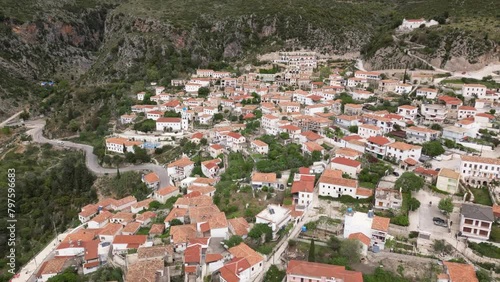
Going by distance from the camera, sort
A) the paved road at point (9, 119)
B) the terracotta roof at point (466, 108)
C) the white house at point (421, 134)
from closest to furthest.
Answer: the white house at point (421, 134)
the terracotta roof at point (466, 108)
the paved road at point (9, 119)

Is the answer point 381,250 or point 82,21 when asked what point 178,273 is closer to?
point 381,250

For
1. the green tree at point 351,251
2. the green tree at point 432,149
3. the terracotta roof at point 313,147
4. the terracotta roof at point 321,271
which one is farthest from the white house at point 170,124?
the terracotta roof at point 321,271

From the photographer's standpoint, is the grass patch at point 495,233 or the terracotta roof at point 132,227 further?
the terracotta roof at point 132,227

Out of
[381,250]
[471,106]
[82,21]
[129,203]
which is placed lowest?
[129,203]

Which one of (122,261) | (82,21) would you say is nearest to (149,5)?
(82,21)

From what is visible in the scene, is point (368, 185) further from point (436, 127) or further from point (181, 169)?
point (181, 169)

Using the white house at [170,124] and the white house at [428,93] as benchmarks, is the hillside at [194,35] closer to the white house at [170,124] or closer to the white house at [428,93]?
the white house at [428,93]

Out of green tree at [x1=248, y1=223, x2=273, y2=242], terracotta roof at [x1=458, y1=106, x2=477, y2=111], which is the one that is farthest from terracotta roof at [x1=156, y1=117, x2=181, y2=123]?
terracotta roof at [x1=458, y1=106, x2=477, y2=111]

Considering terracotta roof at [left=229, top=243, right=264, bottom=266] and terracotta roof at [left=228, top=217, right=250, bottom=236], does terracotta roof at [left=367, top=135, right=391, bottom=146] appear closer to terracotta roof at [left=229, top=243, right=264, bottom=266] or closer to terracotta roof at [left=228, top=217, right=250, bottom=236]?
terracotta roof at [left=228, top=217, right=250, bottom=236]
